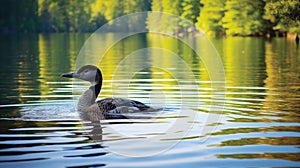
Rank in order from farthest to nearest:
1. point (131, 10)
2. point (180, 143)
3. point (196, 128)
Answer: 1. point (131, 10)
2. point (196, 128)
3. point (180, 143)

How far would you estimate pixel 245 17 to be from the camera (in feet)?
247

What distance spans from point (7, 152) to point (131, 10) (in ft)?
454

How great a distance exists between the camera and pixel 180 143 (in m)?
8.80

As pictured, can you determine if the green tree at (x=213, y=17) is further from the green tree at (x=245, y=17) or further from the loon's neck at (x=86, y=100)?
the loon's neck at (x=86, y=100)

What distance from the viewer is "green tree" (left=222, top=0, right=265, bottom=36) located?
7362cm

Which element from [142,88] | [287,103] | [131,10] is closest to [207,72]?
[142,88]

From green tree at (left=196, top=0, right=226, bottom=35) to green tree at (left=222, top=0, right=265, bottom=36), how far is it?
5600mm

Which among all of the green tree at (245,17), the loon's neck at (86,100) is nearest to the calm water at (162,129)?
the loon's neck at (86,100)

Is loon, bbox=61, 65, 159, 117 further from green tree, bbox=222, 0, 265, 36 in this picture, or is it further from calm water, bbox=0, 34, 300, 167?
green tree, bbox=222, 0, 265, 36

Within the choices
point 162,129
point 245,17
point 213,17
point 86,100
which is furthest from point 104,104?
point 213,17

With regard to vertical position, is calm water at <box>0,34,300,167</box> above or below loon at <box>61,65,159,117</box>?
below

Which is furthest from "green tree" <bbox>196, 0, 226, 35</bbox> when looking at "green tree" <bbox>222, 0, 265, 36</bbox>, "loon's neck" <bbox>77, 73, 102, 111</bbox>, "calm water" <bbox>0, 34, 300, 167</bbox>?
"loon's neck" <bbox>77, 73, 102, 111</bbox>

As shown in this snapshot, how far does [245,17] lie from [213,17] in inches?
429

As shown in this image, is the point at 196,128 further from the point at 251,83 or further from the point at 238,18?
the point at 238,18
